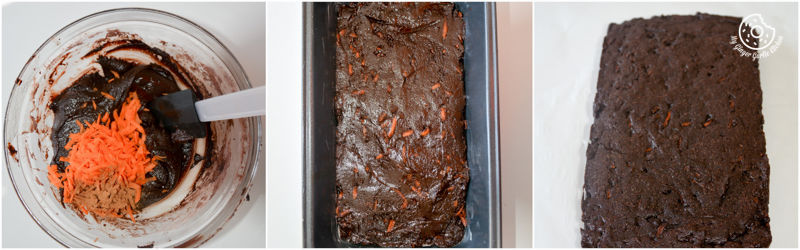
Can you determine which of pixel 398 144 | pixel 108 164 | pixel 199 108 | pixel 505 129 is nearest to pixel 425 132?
pixel 398 144

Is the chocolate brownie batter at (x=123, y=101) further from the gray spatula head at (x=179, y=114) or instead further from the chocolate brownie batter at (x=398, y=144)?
the chocolate brownie batter at (x=398, y=144)

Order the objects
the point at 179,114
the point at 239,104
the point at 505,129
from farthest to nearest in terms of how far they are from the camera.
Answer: the point at 505,129, the point at 179,114, the point at 239,104

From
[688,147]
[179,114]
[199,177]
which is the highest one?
[179,114]

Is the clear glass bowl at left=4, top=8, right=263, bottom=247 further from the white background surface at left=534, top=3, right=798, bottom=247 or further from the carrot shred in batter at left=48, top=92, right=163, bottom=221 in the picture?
the white background surface at left=534, top=3, right=798, bottom=247

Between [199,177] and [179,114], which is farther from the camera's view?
[199,177]

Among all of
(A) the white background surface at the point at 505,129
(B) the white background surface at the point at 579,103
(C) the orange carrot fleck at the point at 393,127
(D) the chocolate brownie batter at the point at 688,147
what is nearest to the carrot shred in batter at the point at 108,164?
(A) the white background surface at the point at 505,129

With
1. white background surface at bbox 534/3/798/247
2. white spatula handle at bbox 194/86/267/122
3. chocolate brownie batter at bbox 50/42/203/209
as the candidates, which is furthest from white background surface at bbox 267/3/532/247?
chocolate brownie batter at bbox 50/42/203/209

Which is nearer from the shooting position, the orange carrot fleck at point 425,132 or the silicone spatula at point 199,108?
the silicone spatula at point 199,108

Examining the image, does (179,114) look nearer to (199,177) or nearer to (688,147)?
(199,177)
